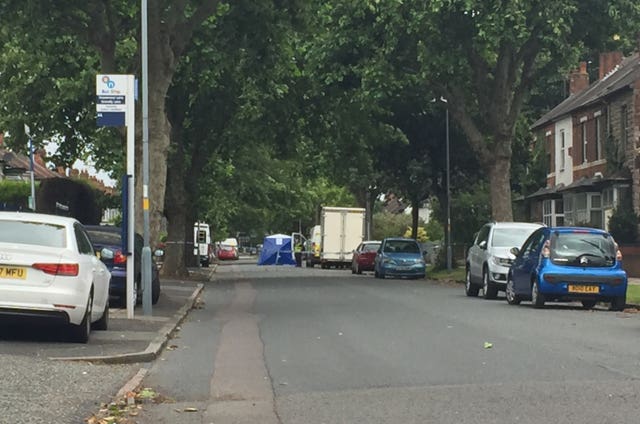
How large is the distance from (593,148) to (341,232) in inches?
645

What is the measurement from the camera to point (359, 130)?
3812 centimetres

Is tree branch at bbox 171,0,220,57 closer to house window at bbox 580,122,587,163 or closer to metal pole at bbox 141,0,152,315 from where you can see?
metal pole at bbox 141,0,152,315

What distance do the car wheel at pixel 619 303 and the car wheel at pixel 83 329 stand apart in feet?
36.7

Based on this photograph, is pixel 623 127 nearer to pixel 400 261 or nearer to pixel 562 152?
pixel 562 152

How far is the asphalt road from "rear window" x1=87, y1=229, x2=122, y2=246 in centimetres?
211

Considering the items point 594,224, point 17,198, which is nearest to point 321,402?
point 594,224

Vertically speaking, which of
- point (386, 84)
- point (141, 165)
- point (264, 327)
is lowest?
point (264, 327)

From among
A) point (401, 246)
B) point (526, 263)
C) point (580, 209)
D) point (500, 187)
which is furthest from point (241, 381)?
point (580, 209)

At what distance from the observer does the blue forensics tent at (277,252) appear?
7038 centimetres

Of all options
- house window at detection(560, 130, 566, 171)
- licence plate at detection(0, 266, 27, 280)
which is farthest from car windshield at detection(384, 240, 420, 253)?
licence plate at detection(0, 266, 27, 280)

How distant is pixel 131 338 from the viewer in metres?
14.3

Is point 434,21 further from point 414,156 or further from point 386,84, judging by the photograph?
point 414,156

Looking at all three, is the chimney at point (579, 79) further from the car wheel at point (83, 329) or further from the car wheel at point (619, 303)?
the car wheel at point (83, 329)

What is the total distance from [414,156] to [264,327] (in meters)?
28.6
